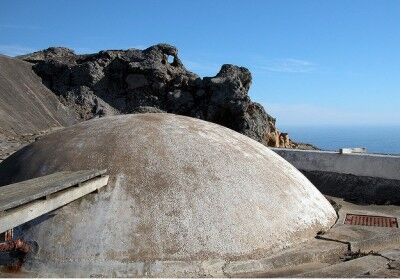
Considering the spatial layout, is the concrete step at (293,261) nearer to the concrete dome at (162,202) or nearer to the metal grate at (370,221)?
the concrete dome at (162,202)

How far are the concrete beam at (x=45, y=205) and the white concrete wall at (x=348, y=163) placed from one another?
5.68m

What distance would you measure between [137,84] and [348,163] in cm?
1947

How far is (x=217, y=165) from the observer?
18.5 feet

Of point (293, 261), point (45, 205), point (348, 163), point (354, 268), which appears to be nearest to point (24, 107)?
point (348, 163)

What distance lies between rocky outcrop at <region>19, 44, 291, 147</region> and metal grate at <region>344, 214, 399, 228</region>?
56.4ft

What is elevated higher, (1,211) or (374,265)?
(1,211)

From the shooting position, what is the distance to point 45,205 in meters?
4.24

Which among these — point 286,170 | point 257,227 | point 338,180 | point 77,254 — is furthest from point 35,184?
point 338,180

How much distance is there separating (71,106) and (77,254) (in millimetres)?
22685

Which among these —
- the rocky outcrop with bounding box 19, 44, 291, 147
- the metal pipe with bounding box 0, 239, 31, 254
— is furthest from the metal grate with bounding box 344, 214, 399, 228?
the rocky outcrop with bounding box 19, 44, 291, 147

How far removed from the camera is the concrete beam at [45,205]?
379cm

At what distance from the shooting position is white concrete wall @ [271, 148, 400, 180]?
8.80 m

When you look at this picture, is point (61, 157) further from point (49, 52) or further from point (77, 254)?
point (49, 52)

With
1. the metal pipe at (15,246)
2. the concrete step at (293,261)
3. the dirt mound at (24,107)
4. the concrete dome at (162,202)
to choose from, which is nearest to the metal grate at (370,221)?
the concrete dome at (162,202)
